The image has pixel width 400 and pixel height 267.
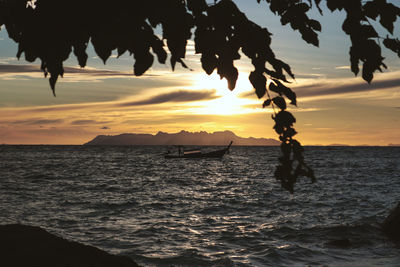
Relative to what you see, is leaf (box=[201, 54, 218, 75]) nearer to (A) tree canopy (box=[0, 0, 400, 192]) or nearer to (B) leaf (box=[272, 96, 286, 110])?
(A) tree canopy (box=[0, 0, 400, 192])

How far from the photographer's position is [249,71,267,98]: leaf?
9.05ft

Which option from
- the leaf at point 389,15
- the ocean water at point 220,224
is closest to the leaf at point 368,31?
the leaf at point 389,15

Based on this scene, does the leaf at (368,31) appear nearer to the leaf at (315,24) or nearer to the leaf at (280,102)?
the leaf at (315,24)

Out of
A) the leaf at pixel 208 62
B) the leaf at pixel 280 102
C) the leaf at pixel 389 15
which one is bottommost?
the leaf at pixel 280 102

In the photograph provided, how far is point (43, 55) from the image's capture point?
8.20ft

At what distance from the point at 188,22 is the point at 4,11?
159 cm

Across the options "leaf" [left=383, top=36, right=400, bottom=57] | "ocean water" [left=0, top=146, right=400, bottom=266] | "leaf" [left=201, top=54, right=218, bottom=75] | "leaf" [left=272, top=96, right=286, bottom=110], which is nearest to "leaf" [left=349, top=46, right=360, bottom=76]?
"leaf" [left=383, top=36, right=400, bottom=57]

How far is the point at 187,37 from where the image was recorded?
98.5 inches

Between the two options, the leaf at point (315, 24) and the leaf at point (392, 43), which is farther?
the leaf at point (315, 24)

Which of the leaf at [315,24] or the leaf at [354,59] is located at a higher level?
the leaf at [315,24]

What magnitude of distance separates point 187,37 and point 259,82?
24.4 inches

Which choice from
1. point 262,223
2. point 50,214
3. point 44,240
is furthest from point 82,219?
point 44,240

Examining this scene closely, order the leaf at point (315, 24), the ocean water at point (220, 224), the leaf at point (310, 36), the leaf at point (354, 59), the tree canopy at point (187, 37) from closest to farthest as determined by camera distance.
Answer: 1. the tree canopy at point (187, 37)
2. the leaf at point (354, 59)
3. the leaf at point (310, 36)
4. the leaf at point (315, 24)
5. the ocean water at point (220, 224)

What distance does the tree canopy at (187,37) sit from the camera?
2.41 m
